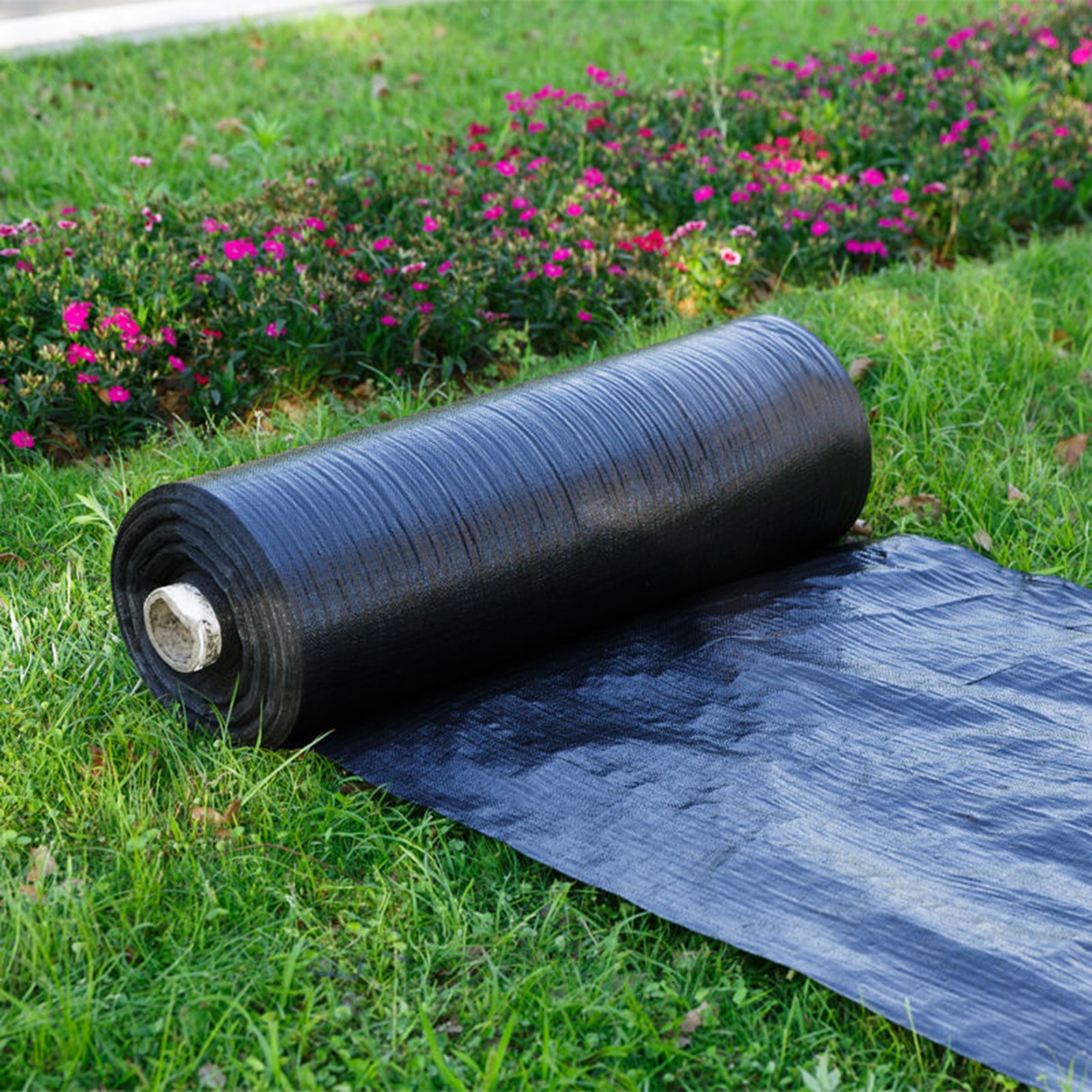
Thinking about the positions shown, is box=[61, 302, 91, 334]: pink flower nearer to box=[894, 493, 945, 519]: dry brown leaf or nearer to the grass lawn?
the grass lawn

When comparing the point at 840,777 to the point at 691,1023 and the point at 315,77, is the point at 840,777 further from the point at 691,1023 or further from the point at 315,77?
the point at 315,77

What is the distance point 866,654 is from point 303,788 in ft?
4.16

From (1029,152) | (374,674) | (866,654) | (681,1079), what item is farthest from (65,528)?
(1029,152)

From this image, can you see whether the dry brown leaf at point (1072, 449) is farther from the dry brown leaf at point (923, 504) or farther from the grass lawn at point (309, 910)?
the dry brown leaf at point (923, 504)

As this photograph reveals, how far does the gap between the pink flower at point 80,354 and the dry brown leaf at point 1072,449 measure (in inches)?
112

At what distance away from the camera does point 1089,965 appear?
7.24 feet

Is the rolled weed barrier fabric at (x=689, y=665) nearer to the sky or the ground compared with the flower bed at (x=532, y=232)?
nearer to the ground

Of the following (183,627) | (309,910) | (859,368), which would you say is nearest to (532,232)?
(859,368)

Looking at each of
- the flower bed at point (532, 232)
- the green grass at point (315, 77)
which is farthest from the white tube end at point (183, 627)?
the green grass at point (315, 77)

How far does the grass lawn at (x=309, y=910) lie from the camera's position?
2.09m

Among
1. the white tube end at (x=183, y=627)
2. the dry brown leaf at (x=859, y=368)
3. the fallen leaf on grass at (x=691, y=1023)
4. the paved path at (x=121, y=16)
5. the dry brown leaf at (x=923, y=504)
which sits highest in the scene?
the paved path at (x=121, y=16)

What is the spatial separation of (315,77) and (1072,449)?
5.01m

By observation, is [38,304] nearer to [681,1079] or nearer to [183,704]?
[183,704]

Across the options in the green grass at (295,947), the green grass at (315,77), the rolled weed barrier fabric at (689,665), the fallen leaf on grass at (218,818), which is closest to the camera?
A: the green grass at (295,947)
